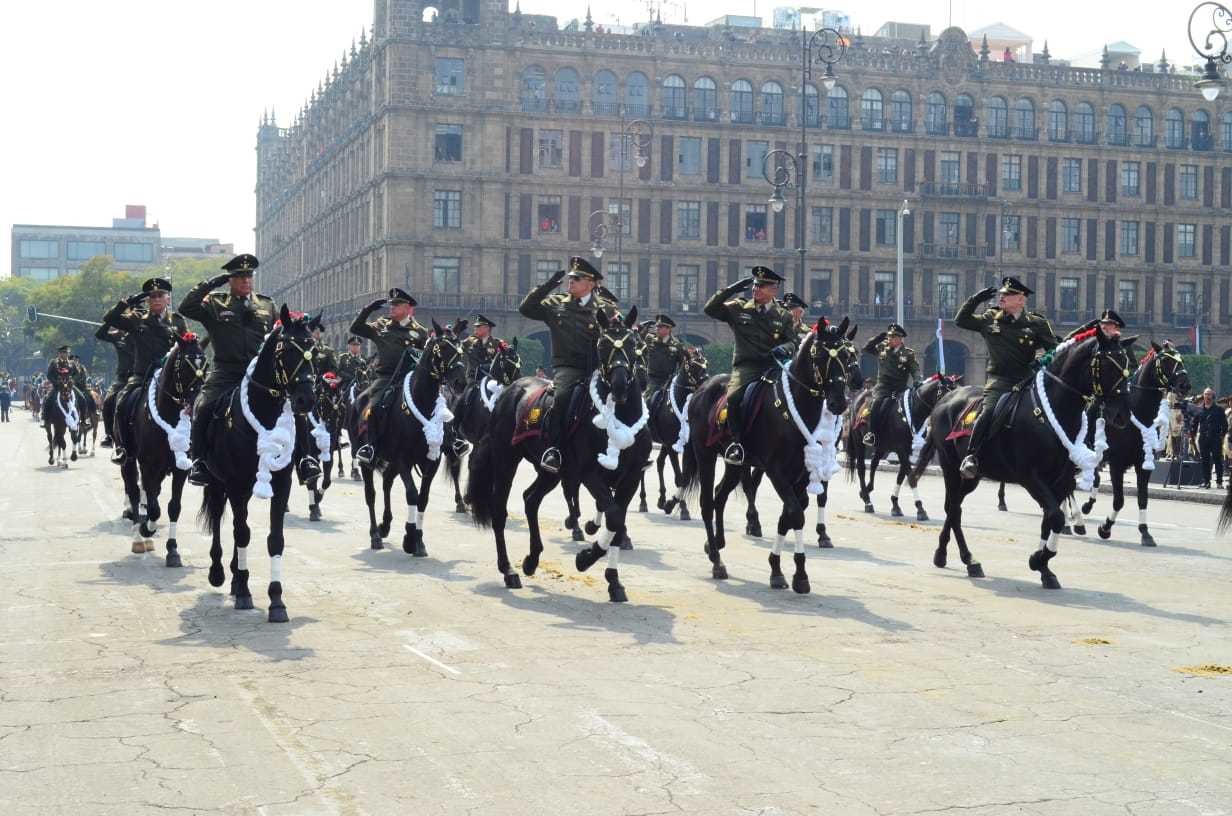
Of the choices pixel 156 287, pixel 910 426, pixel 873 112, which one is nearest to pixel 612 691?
pixel 156 287

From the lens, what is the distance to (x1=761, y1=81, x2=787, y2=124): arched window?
94312 millimetres

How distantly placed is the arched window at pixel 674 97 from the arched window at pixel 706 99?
82cm

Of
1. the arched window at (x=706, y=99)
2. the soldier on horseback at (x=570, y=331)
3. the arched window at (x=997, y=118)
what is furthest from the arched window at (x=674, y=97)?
the soldier on horseback at (x=570, y=331)

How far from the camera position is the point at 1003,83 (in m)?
97.2

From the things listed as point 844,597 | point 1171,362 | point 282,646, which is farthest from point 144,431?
point 1171,362

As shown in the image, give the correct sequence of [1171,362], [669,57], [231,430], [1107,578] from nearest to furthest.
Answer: [231,430], [1107,578], [1171,362], [669,57]

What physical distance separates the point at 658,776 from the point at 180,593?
7.16 meters

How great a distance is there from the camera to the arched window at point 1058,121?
97.8m

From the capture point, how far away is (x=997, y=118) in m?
97.1

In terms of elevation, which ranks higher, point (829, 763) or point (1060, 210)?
point (1060, 210)

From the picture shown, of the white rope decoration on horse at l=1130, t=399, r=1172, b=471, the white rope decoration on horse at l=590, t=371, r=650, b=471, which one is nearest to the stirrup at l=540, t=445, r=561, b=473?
the white rope decoration on horse at l=590, t=371, r=650, b=471

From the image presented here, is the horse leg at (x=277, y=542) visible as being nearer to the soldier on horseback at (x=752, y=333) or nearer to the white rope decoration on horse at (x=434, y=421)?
the white rope decoration on horse at (x=434, y=421)

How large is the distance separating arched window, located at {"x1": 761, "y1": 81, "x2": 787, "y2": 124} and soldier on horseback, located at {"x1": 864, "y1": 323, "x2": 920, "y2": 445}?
7254 centimetres

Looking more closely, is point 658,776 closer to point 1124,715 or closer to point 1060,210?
point 1124,715
